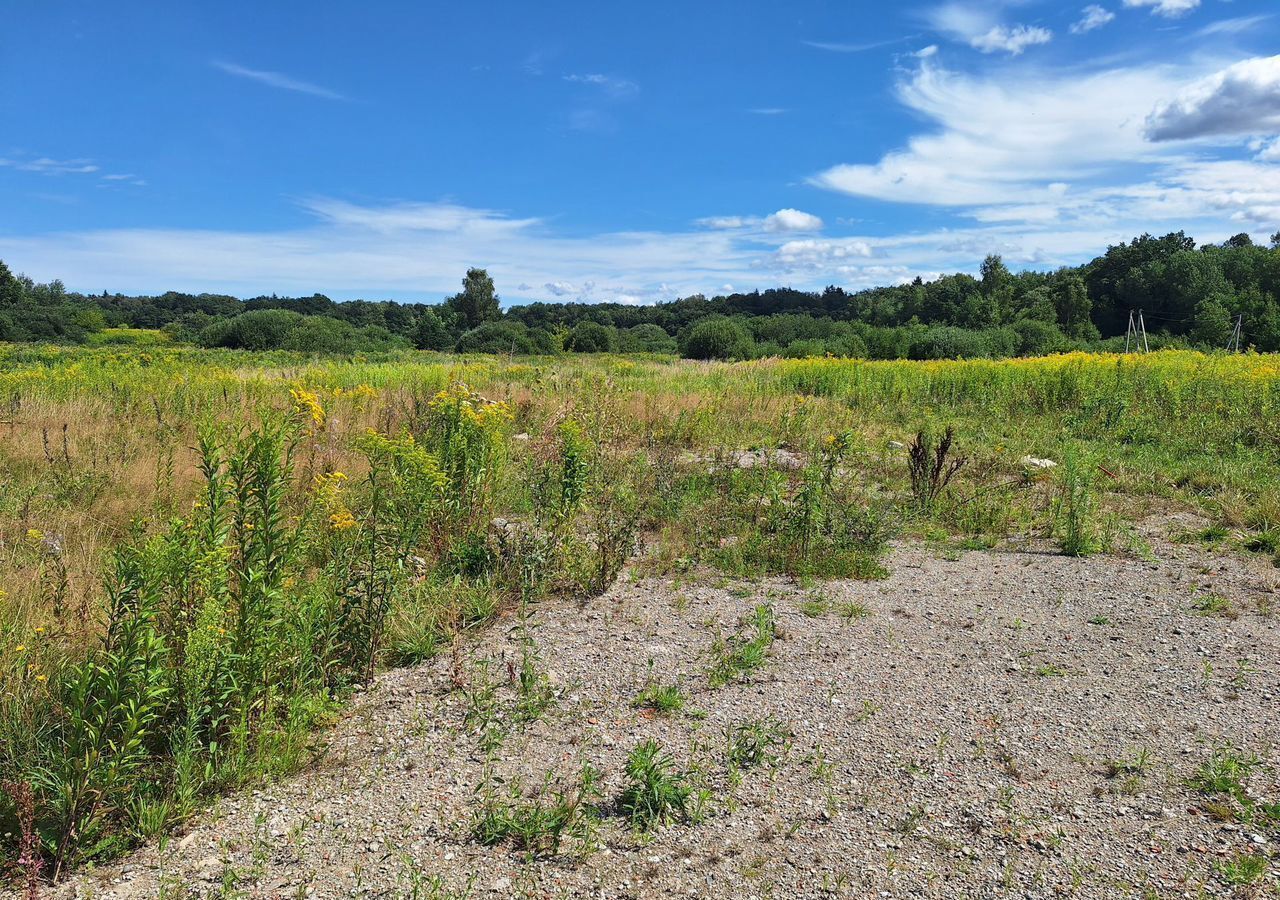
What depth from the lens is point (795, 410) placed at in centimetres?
1104

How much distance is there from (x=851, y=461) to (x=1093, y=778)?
6.02 m

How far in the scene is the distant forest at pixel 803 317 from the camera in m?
27.9

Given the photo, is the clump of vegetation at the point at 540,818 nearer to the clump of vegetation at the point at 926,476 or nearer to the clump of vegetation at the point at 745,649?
the clump of vegetation at the point at 745,649

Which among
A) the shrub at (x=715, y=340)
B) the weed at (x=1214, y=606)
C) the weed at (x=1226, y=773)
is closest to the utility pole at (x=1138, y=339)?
the shrub at (x=715, y=340)

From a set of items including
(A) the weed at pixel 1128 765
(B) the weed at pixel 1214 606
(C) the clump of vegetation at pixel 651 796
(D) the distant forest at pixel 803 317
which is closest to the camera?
(C) the clump of vegetation at pixel 651 796

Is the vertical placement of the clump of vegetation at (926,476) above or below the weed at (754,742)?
above

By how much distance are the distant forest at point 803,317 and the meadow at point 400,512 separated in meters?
11.5

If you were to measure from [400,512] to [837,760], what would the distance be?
7.84 feet

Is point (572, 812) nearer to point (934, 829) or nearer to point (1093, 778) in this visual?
point (934, 829)

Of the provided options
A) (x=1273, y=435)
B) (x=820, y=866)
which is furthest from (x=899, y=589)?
(x=1273, y=435)

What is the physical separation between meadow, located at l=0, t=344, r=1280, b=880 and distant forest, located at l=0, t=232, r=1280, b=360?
37.8ft

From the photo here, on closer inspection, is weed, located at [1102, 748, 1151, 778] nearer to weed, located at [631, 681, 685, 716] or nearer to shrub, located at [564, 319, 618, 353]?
weed, located at [631, 681, 685, 716]

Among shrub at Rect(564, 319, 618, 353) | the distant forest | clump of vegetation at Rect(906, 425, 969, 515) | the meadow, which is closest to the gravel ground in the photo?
the meadow

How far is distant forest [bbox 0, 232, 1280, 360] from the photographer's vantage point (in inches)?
1100
